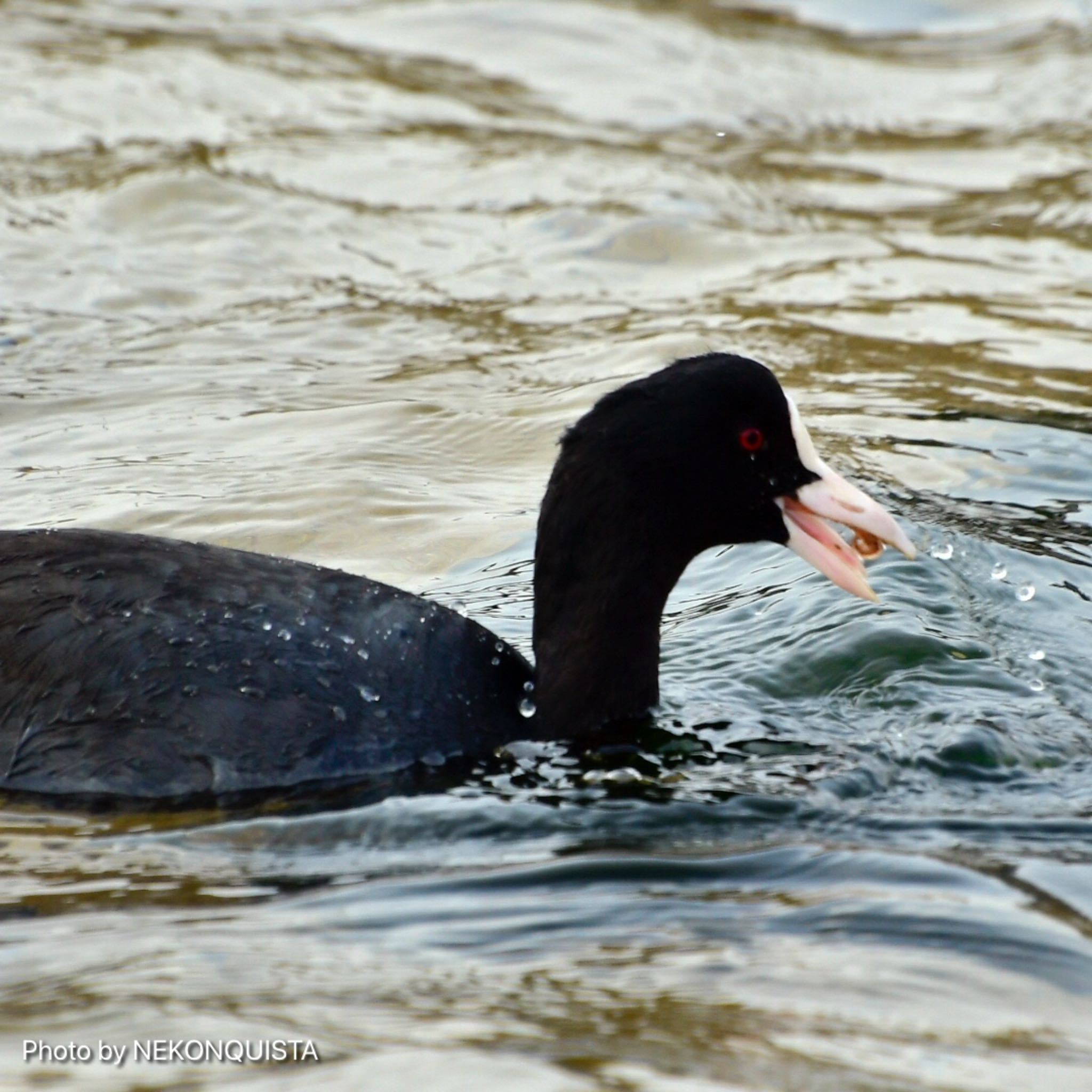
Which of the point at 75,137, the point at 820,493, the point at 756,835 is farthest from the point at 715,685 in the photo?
the point at 75,137

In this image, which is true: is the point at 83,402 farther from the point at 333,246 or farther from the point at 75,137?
the point at 75,137

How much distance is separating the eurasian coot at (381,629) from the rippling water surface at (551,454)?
7.3 inches

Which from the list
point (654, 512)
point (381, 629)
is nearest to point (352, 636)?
point (381, 629)

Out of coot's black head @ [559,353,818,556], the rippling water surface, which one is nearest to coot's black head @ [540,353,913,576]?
coot's black head @ [559,353,818,556]

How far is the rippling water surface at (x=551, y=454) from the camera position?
3.30 meters

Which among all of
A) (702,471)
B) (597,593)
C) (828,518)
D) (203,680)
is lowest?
(203,680)

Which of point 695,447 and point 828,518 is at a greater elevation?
point 695,447

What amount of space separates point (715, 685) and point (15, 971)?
7.47 ft

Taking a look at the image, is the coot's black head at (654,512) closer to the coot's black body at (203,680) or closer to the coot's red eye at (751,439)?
the coot's red eye at (751,439)

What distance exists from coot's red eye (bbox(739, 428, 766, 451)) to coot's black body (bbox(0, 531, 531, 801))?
870 millimetres

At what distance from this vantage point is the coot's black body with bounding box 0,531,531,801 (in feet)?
14.2

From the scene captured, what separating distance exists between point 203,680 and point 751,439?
1444 mm

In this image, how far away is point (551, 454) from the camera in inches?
284

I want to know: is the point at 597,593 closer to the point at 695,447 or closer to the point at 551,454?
the point at 695,447
